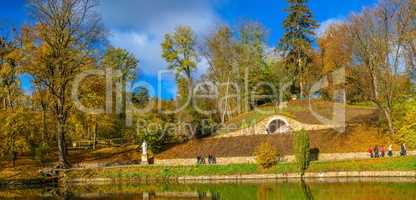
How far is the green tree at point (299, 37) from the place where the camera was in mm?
67500

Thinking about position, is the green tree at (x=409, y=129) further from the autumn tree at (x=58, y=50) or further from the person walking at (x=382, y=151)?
the autumn tree at (x=58, y=50)

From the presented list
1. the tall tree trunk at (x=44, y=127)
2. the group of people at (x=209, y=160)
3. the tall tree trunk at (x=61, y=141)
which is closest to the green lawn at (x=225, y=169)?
the tall tree trunk at (x=61, y=141)

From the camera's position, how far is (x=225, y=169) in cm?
4416

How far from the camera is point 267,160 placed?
42.6m

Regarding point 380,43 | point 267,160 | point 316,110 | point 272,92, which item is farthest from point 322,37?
point 267,160

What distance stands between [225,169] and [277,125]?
40.4 ft

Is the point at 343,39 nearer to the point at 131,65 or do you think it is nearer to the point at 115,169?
the point at 115,169

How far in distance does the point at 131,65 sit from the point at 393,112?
129ft

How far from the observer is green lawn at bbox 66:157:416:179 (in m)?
39.3

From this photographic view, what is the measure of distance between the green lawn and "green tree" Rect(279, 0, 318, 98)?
27315 mm

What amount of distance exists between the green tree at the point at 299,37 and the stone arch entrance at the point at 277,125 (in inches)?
584

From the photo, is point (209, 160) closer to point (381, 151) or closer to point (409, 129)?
point (381, 151)

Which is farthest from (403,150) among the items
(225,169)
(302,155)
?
(225,169)

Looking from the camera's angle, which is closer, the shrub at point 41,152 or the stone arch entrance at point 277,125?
the shrub at point 41,152
